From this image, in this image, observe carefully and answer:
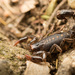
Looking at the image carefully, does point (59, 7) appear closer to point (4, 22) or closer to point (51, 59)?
point (51, 59)

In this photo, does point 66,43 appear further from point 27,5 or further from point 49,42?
point 27,5

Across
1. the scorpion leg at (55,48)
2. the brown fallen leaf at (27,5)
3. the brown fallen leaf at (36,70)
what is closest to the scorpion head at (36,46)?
the scorpion leg at (55,48)

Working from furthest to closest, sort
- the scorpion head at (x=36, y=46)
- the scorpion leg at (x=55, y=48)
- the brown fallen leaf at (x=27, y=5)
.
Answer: the brown fallen leaf at (x=27, y=5) → the scorpion head at (x=36, y=46) → the scorpion leg at (x=55, y=48)

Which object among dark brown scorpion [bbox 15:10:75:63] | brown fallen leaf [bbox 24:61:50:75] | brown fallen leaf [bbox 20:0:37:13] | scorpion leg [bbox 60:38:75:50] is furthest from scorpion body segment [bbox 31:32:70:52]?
brown fallen leaf [bbox 20:0:37:13]

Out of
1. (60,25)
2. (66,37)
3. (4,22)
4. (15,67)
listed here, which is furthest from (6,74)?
(4,22)

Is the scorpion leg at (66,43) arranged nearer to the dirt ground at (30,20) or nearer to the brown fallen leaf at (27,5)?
the dirt ground at (30,20)

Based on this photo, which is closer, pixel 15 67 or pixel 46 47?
pixel 15 67

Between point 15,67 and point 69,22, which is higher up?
point 69,22

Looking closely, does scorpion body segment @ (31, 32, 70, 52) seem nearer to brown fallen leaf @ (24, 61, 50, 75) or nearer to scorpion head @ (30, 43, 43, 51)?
scorpion head @ (30, 43, 43, 51)
